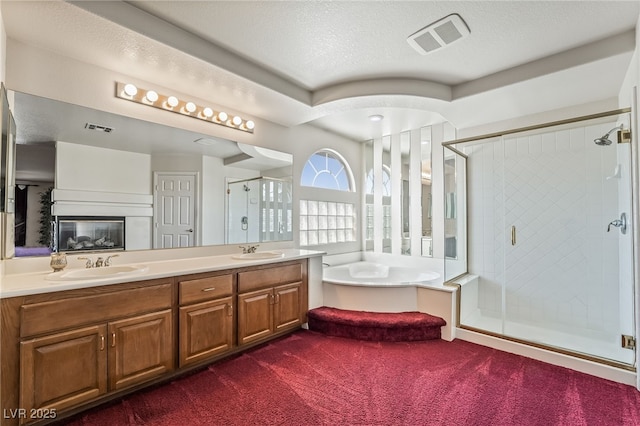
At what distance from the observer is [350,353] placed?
264cm

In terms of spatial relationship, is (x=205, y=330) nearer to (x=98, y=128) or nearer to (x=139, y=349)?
(x=139, y=349)

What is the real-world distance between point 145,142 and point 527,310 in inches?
165

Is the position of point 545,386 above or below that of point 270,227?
below

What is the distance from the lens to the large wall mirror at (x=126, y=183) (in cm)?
204

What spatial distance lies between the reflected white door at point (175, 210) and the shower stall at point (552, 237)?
2.84 m

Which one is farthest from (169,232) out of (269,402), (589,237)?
(589,237)

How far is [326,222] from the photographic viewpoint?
440cm

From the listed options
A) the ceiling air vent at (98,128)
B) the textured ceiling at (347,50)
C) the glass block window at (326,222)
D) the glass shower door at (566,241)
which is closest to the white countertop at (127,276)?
the ceiling air vent at (98,128)

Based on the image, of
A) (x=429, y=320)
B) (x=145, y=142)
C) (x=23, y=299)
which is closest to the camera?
(x=23, y=299)

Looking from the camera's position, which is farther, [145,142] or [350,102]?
[350,102]

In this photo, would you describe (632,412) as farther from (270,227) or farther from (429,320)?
(270,227)

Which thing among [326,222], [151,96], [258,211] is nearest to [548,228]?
[326,222]


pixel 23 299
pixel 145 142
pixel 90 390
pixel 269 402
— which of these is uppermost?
pixel 145 142

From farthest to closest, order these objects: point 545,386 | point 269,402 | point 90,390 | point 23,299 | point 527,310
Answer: point 527,310 < point 545,386 < point 269,402 < point 90,390 < point 23,299
